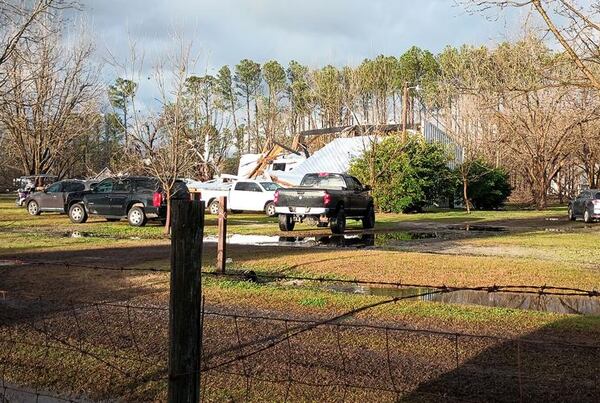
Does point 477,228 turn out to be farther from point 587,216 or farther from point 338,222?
point 587,216

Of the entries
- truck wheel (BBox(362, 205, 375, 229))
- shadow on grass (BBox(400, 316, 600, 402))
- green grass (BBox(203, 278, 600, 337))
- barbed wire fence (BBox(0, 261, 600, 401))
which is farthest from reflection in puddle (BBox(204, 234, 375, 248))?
shadow on grass (BBox(400, 316, 600, 402))

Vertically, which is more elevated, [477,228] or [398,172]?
[398,172]

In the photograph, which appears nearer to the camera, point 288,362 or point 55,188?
point 288,362

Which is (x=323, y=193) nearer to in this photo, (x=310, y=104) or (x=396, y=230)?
(x=396, y=230)

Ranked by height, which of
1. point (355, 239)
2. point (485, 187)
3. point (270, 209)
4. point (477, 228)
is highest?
point (485, 187)

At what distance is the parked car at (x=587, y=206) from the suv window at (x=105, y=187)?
20696 millimetres

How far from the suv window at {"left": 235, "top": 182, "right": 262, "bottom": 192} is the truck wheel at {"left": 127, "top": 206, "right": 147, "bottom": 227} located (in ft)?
29.1

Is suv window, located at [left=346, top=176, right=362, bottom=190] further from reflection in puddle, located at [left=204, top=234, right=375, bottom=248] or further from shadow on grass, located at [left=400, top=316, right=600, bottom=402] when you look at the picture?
shadow on grass, located at [left=400, top=316, right=600, bottom=402]

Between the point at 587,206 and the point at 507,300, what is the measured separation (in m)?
21.6

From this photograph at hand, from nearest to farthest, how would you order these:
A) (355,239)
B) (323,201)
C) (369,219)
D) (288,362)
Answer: (288,362) < (355,239) < (323,201) < (369,219)

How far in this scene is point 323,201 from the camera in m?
19.8

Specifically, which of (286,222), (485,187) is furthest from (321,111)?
(286,222)

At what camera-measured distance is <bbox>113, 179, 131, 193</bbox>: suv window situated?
23.1 meters

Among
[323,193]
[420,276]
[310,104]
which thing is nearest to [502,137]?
[310,104]
